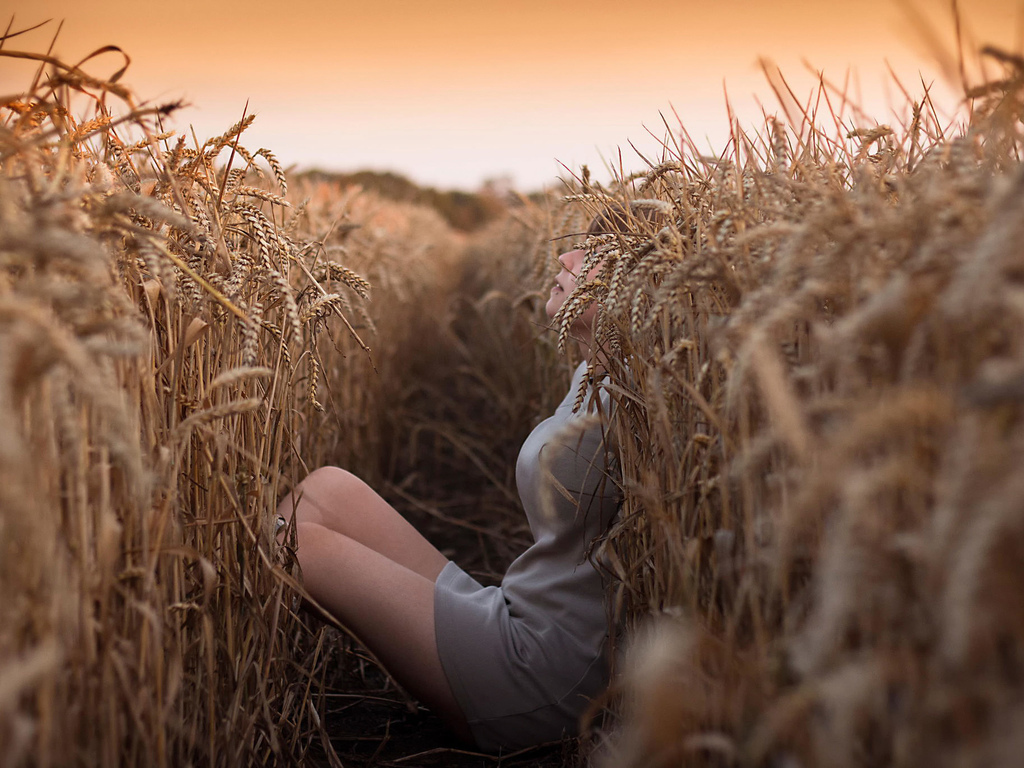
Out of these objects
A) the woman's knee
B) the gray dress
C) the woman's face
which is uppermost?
the woman's face

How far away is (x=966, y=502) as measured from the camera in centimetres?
56

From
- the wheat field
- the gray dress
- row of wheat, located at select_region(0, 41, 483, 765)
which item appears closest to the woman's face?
the wheat field

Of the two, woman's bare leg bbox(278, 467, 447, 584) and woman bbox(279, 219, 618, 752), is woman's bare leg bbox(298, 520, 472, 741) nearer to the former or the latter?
woman bbox(279, 219, 618, 752)

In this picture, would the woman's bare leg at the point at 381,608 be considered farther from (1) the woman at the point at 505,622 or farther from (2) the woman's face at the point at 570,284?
(2) the woman's face at the point at 570,284

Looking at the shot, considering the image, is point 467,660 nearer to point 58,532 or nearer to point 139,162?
point 58,532

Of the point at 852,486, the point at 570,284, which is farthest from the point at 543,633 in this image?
the point at 852,486

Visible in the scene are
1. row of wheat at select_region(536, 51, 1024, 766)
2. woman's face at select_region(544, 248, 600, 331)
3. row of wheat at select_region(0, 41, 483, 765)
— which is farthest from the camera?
woman's face at select_region(544, 248, 600, 331)

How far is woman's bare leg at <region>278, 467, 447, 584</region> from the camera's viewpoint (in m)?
Result: 1.74

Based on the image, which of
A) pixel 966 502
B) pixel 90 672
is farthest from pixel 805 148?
pixel 90 672

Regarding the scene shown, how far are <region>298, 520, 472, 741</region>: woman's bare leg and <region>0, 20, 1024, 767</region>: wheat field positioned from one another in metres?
0.08

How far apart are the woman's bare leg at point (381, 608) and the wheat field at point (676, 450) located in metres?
0.08

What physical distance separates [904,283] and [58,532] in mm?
895

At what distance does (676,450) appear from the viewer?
1.13m

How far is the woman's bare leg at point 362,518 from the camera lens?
1744mm
